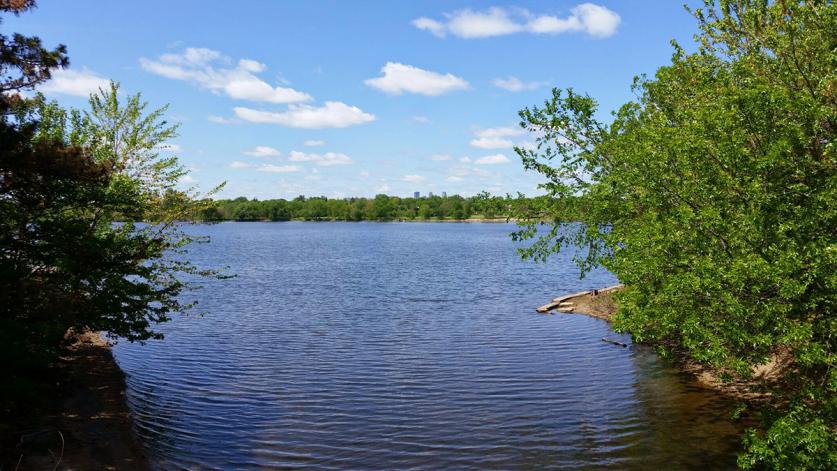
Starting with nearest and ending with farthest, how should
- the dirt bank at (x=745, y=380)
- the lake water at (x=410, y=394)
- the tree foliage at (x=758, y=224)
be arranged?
the tree foliage at (x=758, y=224) → the lake water at (x=410, y=394) → the dirt bank at (x=745, y=380)

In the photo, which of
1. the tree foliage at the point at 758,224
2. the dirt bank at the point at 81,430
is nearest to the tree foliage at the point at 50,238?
the dirt bank at the point at 81,430

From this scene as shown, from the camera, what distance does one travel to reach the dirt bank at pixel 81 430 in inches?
542

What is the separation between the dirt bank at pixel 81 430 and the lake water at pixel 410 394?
2.59ft

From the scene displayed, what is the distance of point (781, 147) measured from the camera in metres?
12.3

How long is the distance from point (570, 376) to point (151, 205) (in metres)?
18.8

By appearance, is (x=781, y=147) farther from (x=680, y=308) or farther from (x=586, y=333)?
(x=586, y=333)

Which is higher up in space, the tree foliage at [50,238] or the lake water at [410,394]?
the tree foliage at [50,238]

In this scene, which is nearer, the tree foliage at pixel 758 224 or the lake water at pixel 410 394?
the tree foliage at pixel 758 224

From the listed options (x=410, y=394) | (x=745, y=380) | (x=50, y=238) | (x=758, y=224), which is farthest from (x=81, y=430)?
(x=745, y=380)

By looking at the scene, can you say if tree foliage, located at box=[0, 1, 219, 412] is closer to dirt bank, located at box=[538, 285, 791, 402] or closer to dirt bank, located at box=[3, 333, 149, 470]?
dirt bank, located at box=[3, 333, 149, 470]

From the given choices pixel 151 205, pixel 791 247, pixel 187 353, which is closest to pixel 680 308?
pixel 791 247

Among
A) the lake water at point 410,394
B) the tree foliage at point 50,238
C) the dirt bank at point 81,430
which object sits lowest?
the lake water at point 410,394

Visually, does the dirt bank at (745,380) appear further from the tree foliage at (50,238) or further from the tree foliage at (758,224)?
the tree foliage at (50,238)

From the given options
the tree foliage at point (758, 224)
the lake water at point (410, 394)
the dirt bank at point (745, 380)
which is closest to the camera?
the tree foliage at point (758, 224)
